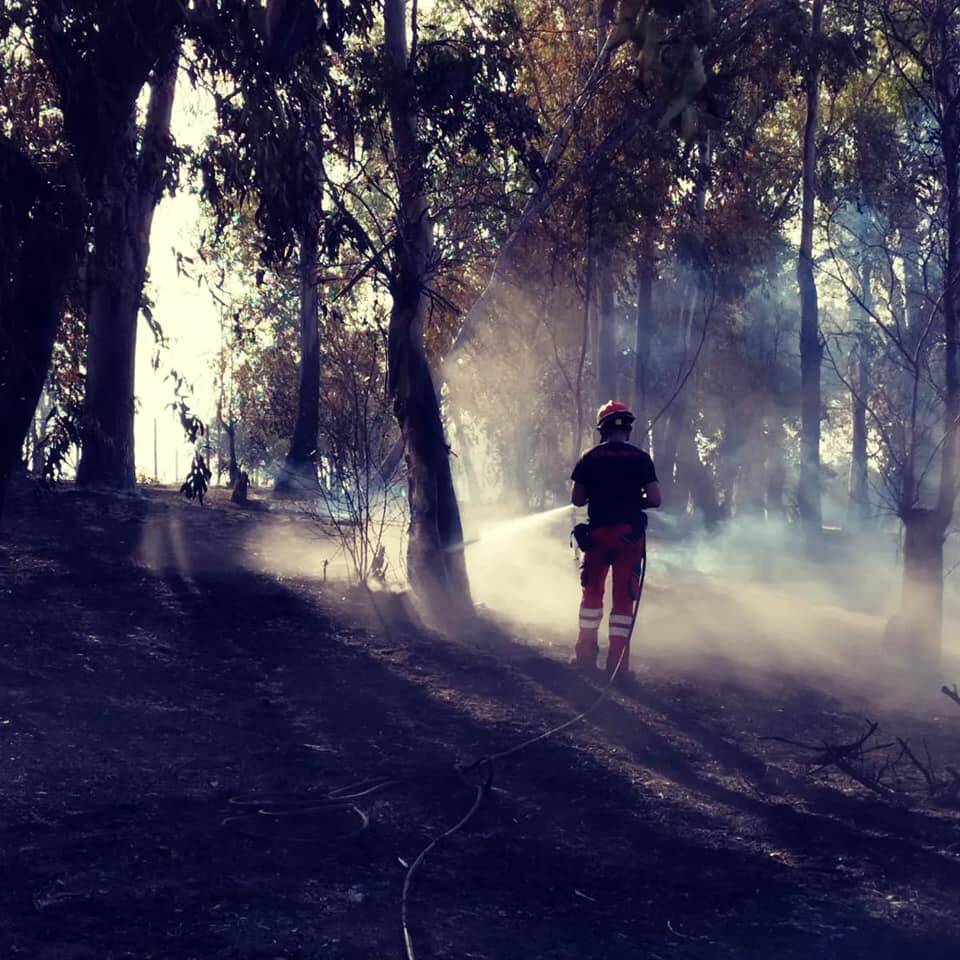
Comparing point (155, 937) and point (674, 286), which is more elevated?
point (674, 286)

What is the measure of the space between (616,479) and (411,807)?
12.4 ft

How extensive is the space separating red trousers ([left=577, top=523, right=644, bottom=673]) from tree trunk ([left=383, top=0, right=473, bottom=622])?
2521 mm

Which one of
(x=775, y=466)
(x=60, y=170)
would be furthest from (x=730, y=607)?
(x=775, y=466)

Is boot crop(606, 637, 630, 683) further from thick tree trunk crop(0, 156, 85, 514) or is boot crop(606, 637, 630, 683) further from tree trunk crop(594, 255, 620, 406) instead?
tree trunk crop(594, 255, 620, 406)

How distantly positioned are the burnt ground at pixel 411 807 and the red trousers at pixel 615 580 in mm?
391

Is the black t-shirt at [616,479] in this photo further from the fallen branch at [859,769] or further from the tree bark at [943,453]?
the tree bark at [943,453]

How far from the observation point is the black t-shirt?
9.02 meters

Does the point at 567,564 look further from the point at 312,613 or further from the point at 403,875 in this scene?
the point at 403,875

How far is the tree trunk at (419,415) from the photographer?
36.7 ft

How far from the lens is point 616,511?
29.7 feet

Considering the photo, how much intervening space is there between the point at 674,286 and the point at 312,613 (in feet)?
86.4

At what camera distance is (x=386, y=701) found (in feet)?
27.5

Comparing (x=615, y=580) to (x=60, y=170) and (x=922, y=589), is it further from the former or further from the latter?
(x=60, y=170)

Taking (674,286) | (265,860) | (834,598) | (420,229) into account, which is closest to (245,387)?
(674,286)
